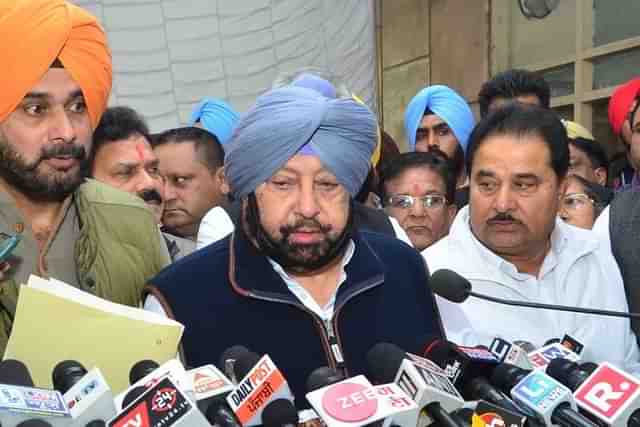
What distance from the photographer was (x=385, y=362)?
5.65 ft

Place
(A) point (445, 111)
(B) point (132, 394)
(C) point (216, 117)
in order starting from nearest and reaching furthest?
1. (B) point (132, 394)
2. (A) point (445, 111)
3. (C) point (216, 117)

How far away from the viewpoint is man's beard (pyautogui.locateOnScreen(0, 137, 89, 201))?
2402 millimetres

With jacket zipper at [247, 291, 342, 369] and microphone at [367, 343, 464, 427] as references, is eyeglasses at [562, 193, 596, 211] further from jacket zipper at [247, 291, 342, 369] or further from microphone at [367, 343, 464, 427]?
microphone at [367, 343, 464, 427]

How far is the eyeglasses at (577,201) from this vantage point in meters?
3.80

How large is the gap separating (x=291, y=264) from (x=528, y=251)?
979 millimetres

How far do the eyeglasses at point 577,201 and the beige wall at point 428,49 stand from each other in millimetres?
4611

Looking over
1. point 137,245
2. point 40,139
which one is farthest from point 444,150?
point 40,139

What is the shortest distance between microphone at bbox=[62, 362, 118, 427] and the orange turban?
1196mm

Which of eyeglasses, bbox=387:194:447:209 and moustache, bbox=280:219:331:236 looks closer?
moustache, bbox=280:219:331:236

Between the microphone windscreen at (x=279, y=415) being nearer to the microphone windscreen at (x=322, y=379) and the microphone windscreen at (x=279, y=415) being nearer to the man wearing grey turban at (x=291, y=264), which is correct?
the microphone windscreen at (x=322, y=379)

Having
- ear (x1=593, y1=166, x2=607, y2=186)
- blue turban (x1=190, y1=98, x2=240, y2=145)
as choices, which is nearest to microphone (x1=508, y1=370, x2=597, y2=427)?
ear (x1=593, y1=166, x2=607, y2=186)

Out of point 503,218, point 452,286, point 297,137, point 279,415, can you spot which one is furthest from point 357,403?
point 503,218

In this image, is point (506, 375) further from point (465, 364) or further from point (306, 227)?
point (306, 227)

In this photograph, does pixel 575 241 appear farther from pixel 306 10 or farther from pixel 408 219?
pixel 306 10
